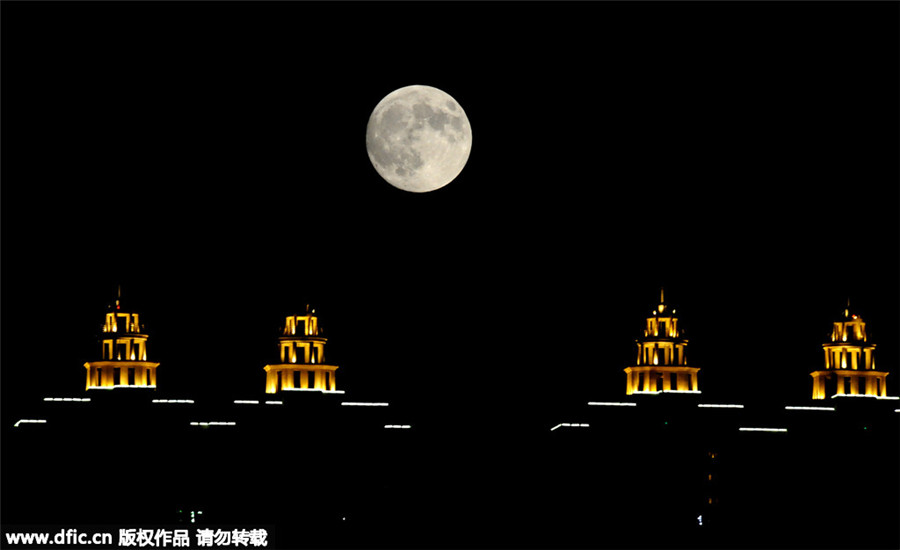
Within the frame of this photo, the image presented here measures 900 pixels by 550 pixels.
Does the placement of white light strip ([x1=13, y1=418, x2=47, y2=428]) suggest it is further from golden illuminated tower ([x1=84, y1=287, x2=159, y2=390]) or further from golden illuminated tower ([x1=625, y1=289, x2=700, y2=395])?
golden illuminated tower ([x1=625, y1=289, x2=700, y2=395])

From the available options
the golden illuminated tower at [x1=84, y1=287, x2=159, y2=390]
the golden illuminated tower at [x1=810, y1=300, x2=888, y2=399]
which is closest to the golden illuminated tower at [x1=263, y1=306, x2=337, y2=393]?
the golden illuminated tower at [x1=84, y1=287, x2=159, y2=390]

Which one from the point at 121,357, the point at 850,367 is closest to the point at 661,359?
the point at 850,367

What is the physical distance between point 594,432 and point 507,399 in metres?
7.95

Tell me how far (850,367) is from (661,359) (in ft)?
35.3

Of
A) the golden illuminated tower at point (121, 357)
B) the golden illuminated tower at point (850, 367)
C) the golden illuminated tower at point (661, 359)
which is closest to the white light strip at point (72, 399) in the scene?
the golden illuminated tower at point (121, 357)

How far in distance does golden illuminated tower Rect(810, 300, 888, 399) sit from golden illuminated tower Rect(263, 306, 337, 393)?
2768 cm

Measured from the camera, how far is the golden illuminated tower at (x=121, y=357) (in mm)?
99500

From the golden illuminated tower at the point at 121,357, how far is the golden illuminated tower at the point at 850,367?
122 ft

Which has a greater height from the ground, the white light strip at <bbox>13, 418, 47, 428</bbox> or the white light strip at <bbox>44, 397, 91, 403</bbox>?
the white light strip at <bbox>44, 397, 91, 403</bbox>

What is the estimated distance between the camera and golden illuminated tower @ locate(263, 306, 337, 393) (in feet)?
323

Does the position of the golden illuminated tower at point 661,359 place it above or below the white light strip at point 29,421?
above

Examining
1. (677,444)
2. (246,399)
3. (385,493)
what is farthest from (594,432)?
(246,399)

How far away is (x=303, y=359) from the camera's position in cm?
9938

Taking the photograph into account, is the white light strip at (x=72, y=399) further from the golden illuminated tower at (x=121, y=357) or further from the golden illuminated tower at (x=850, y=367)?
the golden illuminated tower at (x=850, y=367)
